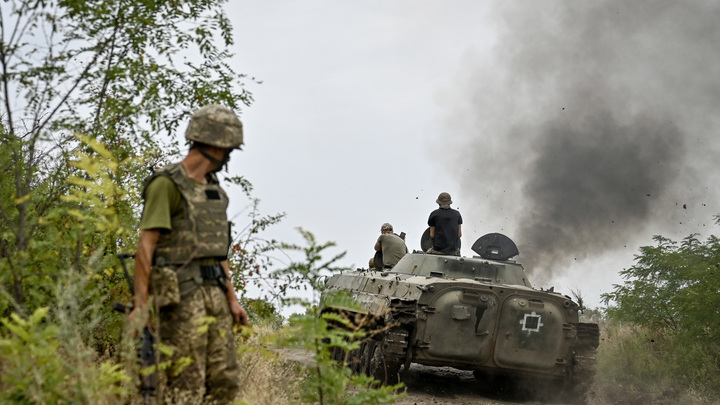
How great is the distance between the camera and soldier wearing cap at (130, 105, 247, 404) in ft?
19.8

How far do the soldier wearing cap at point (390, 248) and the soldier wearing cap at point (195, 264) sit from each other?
35.0 ft

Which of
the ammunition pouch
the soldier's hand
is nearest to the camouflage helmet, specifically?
the ammunition pouch

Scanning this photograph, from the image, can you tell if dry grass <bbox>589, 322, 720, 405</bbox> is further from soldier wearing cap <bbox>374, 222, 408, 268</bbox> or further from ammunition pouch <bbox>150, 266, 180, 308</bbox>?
ammunition pouch <bbox>150, 266, 180, 308</bbox>

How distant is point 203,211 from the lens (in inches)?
248

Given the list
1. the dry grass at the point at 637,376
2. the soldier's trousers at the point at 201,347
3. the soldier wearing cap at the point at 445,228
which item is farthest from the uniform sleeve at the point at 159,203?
the soldier wearing cap at the point at 445,228

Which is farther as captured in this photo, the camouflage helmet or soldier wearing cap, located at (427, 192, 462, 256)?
soldier wearing cap, located at (427, 192, 462, 256)

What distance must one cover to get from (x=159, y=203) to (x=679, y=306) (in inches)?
486

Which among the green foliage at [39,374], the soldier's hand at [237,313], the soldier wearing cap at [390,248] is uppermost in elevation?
the soldier wearing cap at [390,248]

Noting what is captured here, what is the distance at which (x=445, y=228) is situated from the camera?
1555cm

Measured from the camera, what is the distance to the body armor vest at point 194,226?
6.16m

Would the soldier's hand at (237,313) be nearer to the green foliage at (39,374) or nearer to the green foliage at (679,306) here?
the green foliage at (39,374)

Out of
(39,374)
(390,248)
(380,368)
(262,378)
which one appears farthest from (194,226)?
(390,248)

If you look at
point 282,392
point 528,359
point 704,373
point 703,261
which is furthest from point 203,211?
point 703,261

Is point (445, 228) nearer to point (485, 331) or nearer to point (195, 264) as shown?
point (485, 331)
